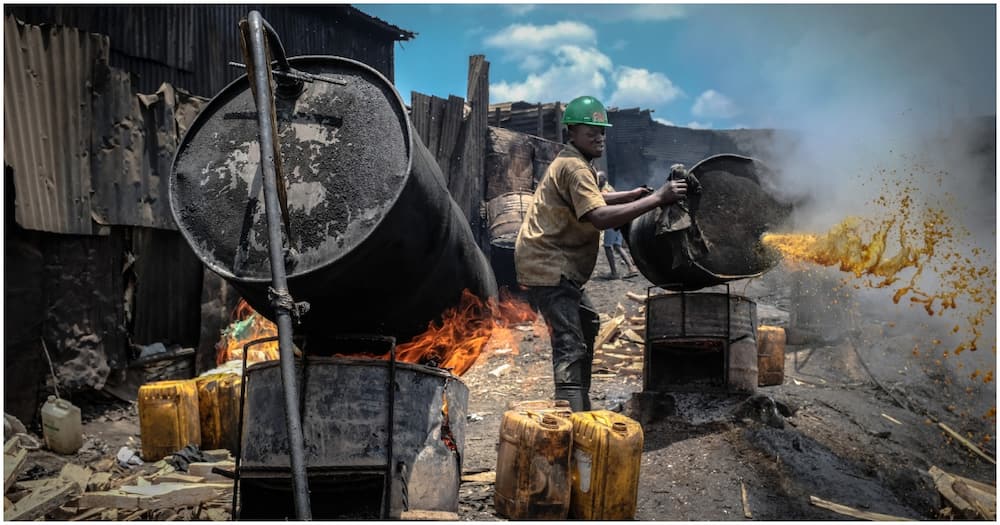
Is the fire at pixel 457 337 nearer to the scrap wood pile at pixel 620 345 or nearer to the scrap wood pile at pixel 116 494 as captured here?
the scrap wood pile at pixel 116 494

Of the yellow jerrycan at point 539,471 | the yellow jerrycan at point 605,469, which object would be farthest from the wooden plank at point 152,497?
the yellow jerrycan at point 605,469

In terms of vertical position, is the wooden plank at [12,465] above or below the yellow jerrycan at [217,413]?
below

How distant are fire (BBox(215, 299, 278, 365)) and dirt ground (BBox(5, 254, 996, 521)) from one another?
127cm

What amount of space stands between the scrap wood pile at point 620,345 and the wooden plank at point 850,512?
530 centimetres

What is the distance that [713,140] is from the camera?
28.7 meters

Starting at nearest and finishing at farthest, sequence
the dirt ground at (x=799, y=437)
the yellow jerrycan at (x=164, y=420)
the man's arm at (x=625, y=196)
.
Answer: the dirt ground at (x=799, y=437)
the man's arm at (x=625, y=196)
the yellow jerrycan at (x=164, y=420)

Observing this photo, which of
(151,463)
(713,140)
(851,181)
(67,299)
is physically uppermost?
(713,140)

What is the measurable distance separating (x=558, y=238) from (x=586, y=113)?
39.9 inches

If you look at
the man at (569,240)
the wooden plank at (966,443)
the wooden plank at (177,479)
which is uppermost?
the man at (569,240)

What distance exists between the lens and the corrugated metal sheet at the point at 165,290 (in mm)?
7836

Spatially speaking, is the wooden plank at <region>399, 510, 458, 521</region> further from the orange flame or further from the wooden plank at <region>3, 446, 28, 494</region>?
the wooden plank at <region>3, 446, 28, 494</region>

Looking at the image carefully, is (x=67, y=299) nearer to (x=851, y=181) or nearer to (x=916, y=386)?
A: (x=851, y=181)

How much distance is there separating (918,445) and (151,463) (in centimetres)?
720

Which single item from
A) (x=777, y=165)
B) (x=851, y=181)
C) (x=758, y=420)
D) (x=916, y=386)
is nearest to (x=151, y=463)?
(x=758, y=420)
